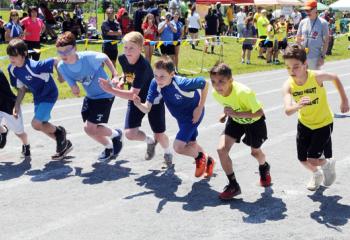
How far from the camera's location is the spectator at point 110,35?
15.1m

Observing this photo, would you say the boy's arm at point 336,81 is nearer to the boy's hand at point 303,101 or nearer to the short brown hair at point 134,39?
the boy's hand at point 303,101

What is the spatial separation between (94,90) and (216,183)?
1915 mm

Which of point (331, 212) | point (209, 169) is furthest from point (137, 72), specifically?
point (331, 212)

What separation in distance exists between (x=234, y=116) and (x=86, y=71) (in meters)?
2.19

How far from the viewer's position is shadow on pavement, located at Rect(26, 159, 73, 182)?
5980 mm

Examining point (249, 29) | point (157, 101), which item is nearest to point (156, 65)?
point (157, 101)

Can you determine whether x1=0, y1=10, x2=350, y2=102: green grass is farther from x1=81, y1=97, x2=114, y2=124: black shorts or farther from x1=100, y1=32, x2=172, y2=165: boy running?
x1=100, y1=32, x2=172, y2=165: boy running

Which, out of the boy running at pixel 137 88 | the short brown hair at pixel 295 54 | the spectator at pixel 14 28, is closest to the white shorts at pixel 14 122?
the boy running at pixel 137 88

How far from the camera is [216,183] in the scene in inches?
225

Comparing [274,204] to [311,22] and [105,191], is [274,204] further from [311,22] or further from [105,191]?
[311,22]

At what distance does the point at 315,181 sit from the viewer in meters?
5.37

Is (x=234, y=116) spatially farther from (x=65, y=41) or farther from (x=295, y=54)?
(x=65, y=41)

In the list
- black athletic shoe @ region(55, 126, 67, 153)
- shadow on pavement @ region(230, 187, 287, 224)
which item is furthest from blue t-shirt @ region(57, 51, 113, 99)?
shadow on pavement @ region(230, 187, 287, 224)

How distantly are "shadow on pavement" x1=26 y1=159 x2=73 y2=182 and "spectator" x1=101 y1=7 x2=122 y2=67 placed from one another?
28.8ft
